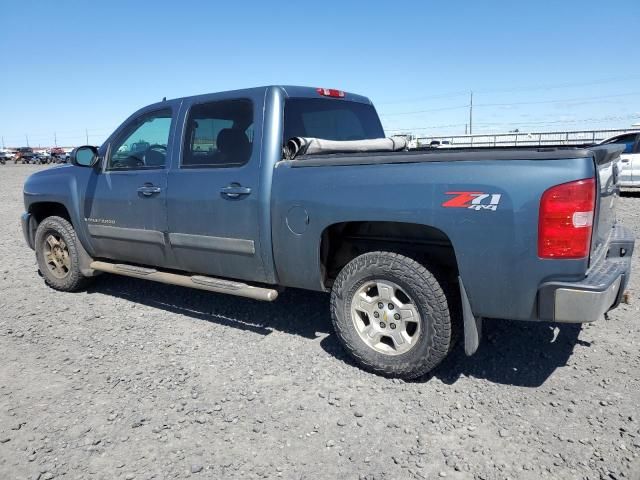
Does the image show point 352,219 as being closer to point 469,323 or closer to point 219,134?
point 469,323

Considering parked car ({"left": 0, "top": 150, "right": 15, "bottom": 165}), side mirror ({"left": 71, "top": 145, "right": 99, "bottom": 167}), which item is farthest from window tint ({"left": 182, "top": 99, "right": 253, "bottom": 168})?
parked car ({"left": 0, "top": 150, "right": 15, "bottom": 165})

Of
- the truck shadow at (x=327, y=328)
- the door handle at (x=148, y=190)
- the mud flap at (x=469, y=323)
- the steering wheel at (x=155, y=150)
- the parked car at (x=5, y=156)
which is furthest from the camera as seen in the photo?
the parked car at (x=5, y=156)

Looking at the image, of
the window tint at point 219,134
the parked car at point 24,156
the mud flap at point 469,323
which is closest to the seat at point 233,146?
the window tint at point 219,134

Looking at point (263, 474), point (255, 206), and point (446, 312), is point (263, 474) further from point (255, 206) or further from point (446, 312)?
point (255, 206)

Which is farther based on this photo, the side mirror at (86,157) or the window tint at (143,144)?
the side mirror at (86,157)

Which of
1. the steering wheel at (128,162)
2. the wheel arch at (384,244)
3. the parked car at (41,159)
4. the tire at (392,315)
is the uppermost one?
the parked car at (41,159)

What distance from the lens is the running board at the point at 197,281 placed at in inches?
152

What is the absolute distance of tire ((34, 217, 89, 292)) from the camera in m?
5.26

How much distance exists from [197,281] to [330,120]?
1813 millimetres

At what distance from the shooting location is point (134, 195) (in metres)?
4.55

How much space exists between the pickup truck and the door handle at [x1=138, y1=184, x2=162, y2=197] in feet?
0.05

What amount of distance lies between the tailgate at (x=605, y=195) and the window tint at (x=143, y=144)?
11.0 feet

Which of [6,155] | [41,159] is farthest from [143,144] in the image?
[6,155]

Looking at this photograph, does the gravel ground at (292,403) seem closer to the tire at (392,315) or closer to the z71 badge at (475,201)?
the tire at (392,315)
